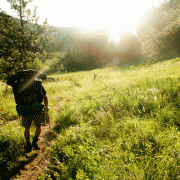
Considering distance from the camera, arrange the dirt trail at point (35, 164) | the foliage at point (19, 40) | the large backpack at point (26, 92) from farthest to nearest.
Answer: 1. the foliage at point (19, 40)
2. the large backpack at point (26, 92)
3. the dirt trail at point (35, 164)

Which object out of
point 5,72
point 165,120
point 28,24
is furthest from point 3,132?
point 28,24

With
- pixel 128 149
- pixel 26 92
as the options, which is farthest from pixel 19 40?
pixel 128 149

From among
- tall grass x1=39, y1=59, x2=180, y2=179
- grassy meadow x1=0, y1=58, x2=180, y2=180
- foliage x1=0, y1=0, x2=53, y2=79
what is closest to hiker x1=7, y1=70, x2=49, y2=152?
grassy meadow x1=0, y1=58, x2=180, y2=180

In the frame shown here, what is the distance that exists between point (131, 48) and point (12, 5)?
35418 mm

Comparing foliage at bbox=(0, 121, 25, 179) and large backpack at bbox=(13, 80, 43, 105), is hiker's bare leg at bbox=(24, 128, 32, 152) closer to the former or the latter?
foliage at bbox=(0, 121, 25, 179)

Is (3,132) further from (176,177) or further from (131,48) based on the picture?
(131,48)

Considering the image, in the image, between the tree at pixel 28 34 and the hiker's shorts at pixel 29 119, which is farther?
the tree at pixel 28 34

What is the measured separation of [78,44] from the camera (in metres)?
49.6

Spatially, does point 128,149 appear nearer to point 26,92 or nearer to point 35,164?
point 35,164

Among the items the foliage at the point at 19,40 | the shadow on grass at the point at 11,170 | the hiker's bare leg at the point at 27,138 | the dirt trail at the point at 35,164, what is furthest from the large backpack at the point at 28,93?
the foliage at the point at 19,40

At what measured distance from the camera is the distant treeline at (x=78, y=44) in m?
9.03

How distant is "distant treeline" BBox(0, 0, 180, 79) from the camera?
356 inches

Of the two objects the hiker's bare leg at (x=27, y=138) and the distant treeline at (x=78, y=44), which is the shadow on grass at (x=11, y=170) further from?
the distant treeline at (x=78, y=44)

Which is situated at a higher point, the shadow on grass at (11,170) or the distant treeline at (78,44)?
the distant treeline at (78,44)
